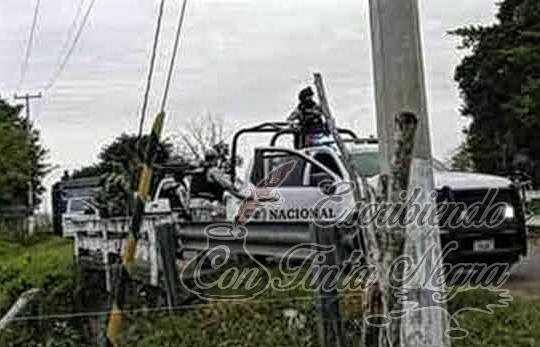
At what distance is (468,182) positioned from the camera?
10.0m

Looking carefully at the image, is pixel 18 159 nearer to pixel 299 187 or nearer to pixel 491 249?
pixel 299 187

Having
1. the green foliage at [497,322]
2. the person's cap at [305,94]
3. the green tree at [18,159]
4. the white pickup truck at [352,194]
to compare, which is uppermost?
the green tree at [18,159]

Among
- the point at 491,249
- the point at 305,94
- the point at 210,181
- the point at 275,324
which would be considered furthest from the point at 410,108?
the point at 210,181

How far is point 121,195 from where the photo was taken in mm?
18609

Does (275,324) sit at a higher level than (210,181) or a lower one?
lower

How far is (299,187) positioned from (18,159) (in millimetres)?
40300

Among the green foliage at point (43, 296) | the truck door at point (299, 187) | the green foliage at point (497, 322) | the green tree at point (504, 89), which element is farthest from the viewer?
the green tree at point (504, 89)

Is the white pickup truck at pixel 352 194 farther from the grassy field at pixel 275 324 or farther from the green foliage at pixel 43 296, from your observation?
the green foliage at pixel 43 296

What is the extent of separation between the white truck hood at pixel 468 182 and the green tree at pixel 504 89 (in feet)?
64.8

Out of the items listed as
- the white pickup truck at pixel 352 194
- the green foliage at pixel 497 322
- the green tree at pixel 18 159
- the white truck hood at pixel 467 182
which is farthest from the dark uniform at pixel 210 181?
the green tree at pixel 18 159

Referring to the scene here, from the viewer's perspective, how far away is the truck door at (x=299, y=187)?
1095 centimetres

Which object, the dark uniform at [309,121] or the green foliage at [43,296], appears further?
the dark uniform at [309,121]

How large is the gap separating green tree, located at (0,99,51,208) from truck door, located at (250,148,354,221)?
124ft

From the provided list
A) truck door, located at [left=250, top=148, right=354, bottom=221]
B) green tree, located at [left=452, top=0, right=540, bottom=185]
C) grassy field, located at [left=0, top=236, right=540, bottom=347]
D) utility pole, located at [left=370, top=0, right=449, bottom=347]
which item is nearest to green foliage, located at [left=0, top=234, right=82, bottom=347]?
grassy field, located at [left=0, top=236, right=540, bottom=347]
